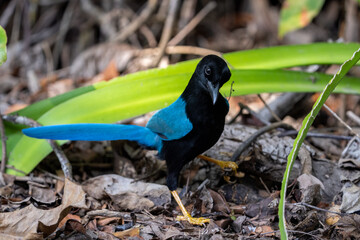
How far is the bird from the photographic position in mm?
2404

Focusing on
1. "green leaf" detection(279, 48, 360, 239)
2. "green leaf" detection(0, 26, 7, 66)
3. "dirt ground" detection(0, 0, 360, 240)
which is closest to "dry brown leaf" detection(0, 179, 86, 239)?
"dirt ground" detection(0, 0, 360, 240)

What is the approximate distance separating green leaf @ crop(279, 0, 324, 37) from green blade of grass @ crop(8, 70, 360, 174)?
1.60m

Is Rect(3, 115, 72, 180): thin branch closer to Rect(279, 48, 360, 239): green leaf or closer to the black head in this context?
the black head

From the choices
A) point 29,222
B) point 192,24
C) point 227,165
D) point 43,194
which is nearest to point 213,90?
point 227,165

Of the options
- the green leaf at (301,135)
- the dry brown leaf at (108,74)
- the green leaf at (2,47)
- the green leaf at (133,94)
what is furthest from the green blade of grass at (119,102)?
the dry brown leaf at (108,74)

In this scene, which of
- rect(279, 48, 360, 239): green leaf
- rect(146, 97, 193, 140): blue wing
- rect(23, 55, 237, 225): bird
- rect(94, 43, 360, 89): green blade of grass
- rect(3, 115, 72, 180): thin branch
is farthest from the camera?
rect(94, 43, 360, 89): green blade of grass

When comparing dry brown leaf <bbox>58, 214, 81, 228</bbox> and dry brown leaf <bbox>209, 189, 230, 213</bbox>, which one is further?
dry brown leaf <bbox>209, 189, 230, 213</bbox>

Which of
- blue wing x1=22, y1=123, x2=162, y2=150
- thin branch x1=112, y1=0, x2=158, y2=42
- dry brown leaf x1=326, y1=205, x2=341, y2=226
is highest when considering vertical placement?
thin branch x1=112, y1=0, x2=158, y2=42

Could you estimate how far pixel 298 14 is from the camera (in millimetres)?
4488

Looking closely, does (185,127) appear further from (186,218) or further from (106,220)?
(106,220)

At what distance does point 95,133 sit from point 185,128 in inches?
21.8

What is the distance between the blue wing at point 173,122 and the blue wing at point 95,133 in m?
0.10

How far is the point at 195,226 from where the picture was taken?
245cm

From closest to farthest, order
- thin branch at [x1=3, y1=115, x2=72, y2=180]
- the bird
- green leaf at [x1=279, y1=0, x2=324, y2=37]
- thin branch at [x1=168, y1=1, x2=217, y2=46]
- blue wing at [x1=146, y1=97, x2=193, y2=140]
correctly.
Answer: the bird → blue wing at [x1=146, y1=97, x2=193, y2=140] → thin branch at [x1=3, y1=115, x2=72, y2=180] → green leaf at [x1=279, y1=0, x2=324, y2=37] → thin branch at [x1=168, y1=1, x2=217, y2=46]
